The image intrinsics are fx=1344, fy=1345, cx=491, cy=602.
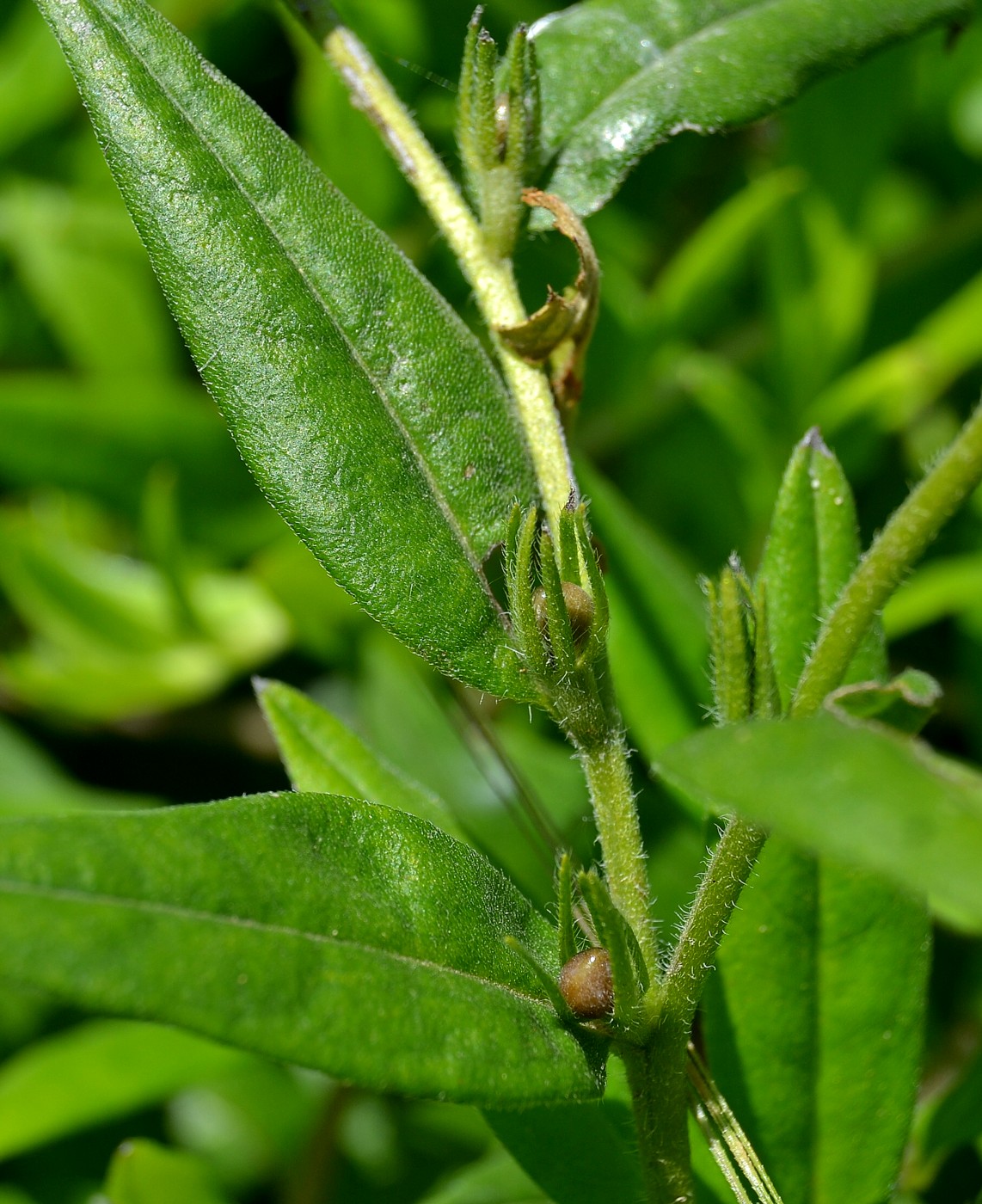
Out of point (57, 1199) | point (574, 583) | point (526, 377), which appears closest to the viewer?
point (574, 583)

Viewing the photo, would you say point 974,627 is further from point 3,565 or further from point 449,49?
point 3,565

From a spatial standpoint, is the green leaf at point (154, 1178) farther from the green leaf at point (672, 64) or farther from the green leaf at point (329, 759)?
Result: the green leaf at point (672, 64)

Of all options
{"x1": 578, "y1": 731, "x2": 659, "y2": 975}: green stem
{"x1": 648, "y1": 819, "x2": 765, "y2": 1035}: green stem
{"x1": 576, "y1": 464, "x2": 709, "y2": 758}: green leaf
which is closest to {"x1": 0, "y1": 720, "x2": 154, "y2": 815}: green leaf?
{"x1": 576, "y1": 464, "x2": 709, "y2": 758}: green leaf

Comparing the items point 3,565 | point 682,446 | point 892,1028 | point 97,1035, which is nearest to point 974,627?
point 682,446

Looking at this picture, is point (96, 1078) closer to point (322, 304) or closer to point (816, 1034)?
point (816, 1034)

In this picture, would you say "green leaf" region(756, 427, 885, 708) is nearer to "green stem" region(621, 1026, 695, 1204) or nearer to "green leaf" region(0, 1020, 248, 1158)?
"green stem" region(621, 1026, 695, 1204)
